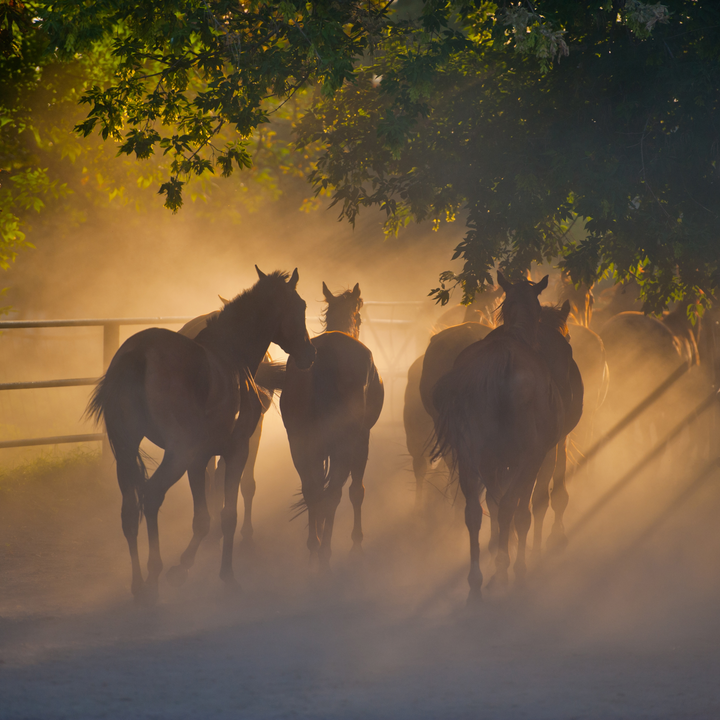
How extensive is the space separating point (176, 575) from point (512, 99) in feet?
16.8

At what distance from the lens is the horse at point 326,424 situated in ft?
19.2

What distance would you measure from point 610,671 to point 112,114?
587 centimetres

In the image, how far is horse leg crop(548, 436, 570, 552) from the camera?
6383 millimetres

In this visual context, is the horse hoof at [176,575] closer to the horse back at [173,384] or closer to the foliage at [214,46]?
the horse back at [173,384]

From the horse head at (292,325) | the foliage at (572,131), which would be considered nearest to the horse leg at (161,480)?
the horse head at (292,325)

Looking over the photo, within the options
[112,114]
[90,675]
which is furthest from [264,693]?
[112,114]

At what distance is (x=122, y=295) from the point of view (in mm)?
22625

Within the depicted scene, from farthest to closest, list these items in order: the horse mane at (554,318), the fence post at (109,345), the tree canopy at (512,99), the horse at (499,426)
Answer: the fence post at (109,345), the horse mane at (554,318), the tree canopy at (512,99), the horse at (499,426)

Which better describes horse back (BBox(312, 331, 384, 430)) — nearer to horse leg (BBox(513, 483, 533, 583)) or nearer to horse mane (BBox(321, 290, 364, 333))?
horse mane (BBox(321, 290, 364, 333))

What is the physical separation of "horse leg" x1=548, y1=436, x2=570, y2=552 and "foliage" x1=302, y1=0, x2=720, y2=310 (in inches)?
67.1

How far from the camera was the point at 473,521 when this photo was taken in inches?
201

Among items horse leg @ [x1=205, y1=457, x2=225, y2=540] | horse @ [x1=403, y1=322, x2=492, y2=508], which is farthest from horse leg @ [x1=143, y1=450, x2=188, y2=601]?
horse @ [x1=403, y1=322, x2=492, y2=508]

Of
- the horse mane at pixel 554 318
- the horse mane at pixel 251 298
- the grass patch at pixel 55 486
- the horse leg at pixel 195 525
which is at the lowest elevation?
the grass patch at pixel 55 486

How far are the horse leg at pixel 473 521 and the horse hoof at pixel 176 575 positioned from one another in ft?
6.38
